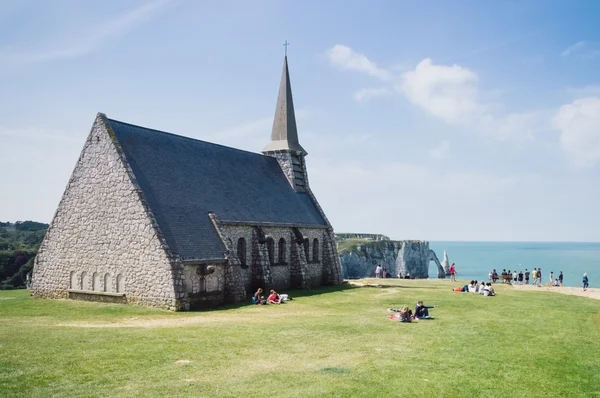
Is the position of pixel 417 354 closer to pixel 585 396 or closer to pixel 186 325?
pixel 585 396

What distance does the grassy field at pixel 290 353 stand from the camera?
12.3 metres

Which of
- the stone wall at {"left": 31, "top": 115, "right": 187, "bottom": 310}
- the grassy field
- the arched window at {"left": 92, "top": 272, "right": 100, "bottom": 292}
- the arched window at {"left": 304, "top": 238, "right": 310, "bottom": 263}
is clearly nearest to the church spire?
the arched window at {"left": 304, "top": 238, "right": 310, "bottom": 263}

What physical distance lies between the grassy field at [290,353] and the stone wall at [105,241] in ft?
5.12

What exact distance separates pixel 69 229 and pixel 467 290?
1046 inches

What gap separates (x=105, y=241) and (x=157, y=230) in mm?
3903

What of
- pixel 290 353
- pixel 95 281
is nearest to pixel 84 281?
pixel 95 281

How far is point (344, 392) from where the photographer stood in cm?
1203

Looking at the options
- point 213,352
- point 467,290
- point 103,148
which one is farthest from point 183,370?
point 467,290

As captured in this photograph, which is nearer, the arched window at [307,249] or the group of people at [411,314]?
the group of people at [411,314]

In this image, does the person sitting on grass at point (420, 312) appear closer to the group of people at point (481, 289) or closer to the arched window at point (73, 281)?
the group of people at point (481, 289)

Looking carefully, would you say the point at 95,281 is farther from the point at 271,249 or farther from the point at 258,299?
the point at 271,249

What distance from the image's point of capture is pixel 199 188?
3209 cm

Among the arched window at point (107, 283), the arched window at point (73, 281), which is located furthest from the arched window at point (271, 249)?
the arched window at point (73, 281)

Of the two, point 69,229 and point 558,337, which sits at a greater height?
point 69,229
